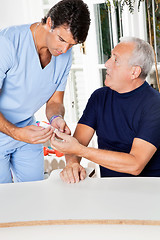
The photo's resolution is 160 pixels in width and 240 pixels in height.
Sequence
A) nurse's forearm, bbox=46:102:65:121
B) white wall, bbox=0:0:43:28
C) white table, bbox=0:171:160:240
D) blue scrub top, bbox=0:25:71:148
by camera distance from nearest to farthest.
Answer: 1. white table, bbox=0:171:160:240
2. blue scrub top, bbox=0:25:71:148
3. nurse's forearm, bbox=46:102:65:121
4. white wall, bbox=0:0:43:28

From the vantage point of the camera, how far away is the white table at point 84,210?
1.24 metres

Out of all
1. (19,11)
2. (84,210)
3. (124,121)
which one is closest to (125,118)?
(124,121)

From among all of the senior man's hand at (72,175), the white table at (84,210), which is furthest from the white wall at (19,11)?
the white table at (84,210)

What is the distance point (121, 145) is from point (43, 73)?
55 cm

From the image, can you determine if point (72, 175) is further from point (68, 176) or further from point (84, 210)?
point (84, 210)

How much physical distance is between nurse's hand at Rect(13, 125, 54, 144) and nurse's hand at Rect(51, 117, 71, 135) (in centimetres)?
12

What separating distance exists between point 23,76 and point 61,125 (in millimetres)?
312

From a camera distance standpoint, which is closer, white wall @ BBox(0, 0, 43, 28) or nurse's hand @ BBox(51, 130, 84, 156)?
nurse's hand @ BBox(51, 130, 84, 156)

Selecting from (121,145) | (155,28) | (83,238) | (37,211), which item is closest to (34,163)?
(121,145)

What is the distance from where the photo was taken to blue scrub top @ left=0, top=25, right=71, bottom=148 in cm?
184

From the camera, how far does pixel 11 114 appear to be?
6.72 ft

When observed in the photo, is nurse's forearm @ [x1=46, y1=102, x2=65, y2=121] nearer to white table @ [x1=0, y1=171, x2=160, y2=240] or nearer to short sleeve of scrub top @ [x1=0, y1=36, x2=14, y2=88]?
short sleeve of scrub top @ [x1=0, y1=36, x2=14, y2=88]

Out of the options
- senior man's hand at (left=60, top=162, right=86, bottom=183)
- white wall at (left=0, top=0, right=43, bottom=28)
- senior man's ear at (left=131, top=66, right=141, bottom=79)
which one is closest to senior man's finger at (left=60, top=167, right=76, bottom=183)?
senior man's hand at (left=60, top=162, right=86, bottom=183)

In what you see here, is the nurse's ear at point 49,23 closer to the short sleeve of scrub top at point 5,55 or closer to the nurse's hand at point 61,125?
the short sleeve of scrub top at point 5,55
